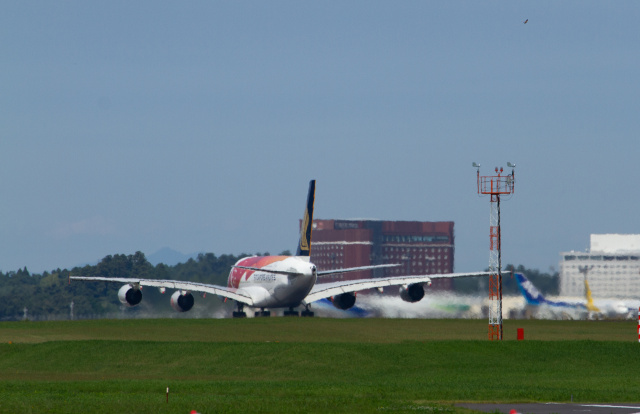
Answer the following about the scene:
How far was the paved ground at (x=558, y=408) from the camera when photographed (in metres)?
36.6

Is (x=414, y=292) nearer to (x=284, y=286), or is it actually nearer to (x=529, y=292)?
(x=284, y=286)

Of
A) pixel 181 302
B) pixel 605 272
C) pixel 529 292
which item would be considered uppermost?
pixel 605 272

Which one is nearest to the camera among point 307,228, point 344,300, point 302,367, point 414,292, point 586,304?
point 302,367

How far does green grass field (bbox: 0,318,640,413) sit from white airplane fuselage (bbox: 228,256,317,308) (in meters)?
6.69

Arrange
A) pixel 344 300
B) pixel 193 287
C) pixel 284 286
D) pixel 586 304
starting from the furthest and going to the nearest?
pixel 586 304 → pixel 344 300 → pixel 193 287 → pixel 284 286

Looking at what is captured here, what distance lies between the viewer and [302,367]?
57.8 meters

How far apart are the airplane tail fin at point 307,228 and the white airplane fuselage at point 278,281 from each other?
1786 mm

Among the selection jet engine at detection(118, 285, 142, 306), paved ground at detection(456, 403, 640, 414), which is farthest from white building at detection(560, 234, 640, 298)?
paved ground at detection(456, 403, 640, 414)

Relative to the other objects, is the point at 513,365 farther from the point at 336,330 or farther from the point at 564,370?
the point at 336,330

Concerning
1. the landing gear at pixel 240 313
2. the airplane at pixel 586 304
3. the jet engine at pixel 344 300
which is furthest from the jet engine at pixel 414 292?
the airplane at pixel 586 304

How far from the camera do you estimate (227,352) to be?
203 feet

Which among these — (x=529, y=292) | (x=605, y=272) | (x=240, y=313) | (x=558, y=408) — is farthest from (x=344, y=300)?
(x=558, y=408)

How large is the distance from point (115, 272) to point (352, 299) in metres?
65.1

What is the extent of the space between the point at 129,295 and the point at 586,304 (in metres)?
46.9
